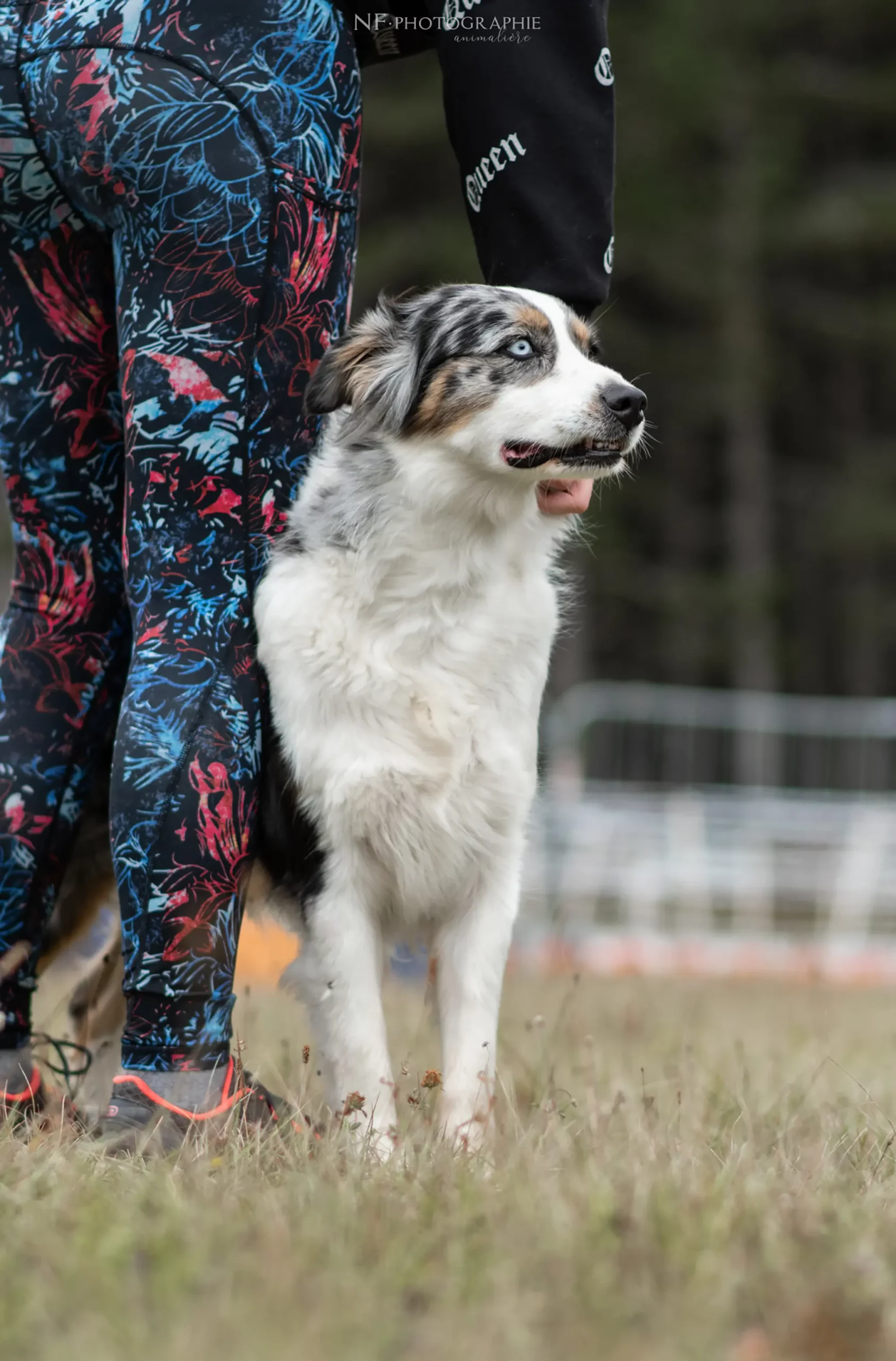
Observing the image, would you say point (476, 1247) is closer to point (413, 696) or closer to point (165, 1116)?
point (165, 1116)

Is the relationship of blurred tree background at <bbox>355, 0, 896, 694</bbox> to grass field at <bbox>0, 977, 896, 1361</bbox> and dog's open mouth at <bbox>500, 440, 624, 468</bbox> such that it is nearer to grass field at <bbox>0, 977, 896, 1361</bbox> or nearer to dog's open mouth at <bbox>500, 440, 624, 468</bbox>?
dog's open mouth at <bbox>500, 440, 624, 468</bbox>

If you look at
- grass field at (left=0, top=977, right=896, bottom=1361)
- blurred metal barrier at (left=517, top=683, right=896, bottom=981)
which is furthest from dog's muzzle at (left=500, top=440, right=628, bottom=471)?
blurred metal barrier at (left=517, top=683, right=896, bottom=981)

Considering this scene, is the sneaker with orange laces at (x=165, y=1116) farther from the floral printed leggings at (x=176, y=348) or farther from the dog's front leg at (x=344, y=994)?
the dog's front leg at (x=344, y=994)

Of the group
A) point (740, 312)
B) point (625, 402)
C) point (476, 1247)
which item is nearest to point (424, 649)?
point (625, 402)

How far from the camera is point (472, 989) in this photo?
114 inches

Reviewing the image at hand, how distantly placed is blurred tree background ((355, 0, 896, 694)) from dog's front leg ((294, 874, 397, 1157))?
14.8 metres

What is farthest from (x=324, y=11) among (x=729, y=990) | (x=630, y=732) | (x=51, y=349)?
(x=630, y=732)

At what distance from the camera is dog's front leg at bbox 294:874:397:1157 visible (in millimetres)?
2826

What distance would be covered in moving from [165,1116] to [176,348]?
1204mm

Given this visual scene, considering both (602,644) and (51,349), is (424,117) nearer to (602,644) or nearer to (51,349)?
(602,644)

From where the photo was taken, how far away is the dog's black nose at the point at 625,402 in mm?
2959

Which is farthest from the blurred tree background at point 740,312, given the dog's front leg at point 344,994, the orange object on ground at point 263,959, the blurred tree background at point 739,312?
the dog's front leg at point 344,994

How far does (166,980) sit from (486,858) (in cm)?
74

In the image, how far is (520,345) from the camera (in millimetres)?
3076
